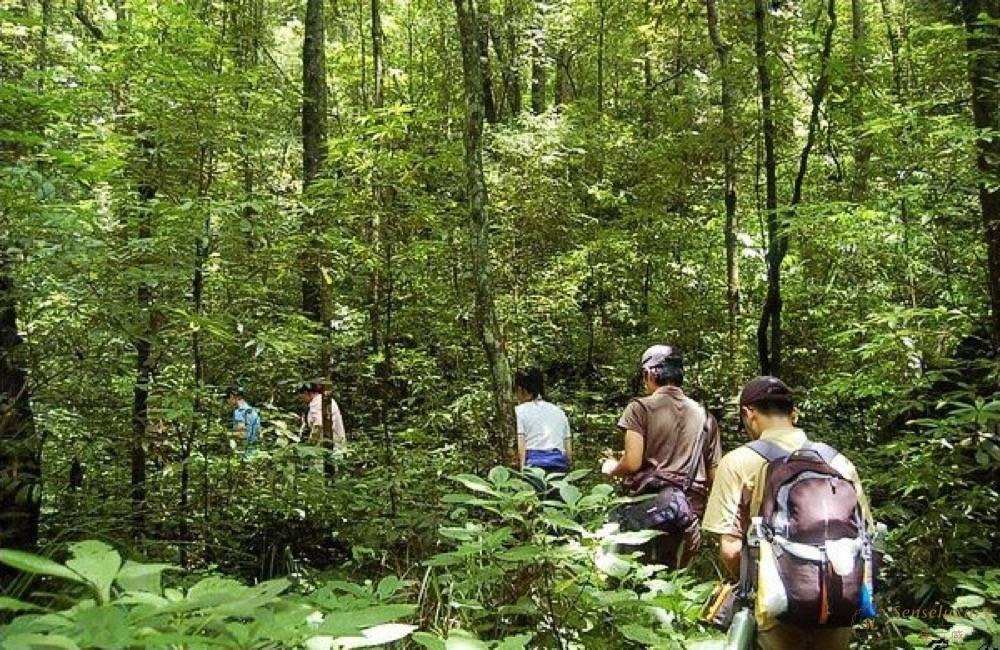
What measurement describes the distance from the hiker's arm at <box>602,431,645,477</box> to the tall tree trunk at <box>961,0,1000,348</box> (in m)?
2.64

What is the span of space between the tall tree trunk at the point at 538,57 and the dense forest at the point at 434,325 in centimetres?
378

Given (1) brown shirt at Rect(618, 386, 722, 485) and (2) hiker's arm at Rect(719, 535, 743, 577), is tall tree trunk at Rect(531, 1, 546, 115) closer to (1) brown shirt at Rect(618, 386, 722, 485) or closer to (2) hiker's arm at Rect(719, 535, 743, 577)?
(1) brown shirt at Rect(618, 386, 722, 485)

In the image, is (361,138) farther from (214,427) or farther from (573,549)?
(573,549)

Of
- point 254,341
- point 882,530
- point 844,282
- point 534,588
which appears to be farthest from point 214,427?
point 844,282

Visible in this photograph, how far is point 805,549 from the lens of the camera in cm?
296

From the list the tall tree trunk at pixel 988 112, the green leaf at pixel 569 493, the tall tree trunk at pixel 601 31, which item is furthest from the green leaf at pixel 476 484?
the tall tree trunk at pixel 601 31

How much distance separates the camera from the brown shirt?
15.5 ft

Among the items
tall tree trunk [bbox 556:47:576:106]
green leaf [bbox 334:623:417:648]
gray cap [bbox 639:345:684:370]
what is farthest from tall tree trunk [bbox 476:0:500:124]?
green leaf [bbox 334:623:417:648]

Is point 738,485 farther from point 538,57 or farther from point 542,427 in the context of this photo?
point 538,57

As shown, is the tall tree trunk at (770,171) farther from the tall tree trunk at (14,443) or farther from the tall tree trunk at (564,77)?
the tall tree trunk at (564,77)

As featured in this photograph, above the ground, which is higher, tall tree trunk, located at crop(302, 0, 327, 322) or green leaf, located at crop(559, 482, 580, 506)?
tall tree trunk, located at crop(302, 0, 327, 322)

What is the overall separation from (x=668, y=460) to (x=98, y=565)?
12.4 ft

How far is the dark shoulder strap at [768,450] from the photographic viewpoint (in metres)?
3.41

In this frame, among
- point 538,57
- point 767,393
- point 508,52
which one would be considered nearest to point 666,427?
point 767,393
